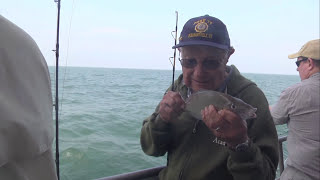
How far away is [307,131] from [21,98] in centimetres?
292

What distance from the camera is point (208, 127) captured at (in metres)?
1.88

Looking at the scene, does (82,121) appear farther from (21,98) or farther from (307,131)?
A: (21,98)

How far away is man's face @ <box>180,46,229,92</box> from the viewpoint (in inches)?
79.2

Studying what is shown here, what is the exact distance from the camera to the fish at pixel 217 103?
1.77 m

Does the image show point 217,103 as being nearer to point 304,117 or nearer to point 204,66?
point 204,66

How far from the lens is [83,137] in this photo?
12.3 metres

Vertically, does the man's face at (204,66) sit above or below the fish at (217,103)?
above

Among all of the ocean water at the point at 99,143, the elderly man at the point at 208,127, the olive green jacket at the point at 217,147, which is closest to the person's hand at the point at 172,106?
the elderly man at the point at 208,127

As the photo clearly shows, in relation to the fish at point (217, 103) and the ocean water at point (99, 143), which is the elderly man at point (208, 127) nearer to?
the fish at point (217, 103)

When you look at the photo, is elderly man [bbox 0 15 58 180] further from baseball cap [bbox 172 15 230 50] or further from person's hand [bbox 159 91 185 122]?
baseball cap [bbox 172 15 230 50]

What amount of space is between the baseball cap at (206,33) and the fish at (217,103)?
345 mm

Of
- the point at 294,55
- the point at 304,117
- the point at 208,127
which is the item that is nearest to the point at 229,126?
the point at 208,127

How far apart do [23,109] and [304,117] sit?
9.51 ft

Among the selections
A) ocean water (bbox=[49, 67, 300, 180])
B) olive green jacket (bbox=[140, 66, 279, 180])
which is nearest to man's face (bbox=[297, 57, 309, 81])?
olive green jacket (bbox=[140, 66, 279, 180])
